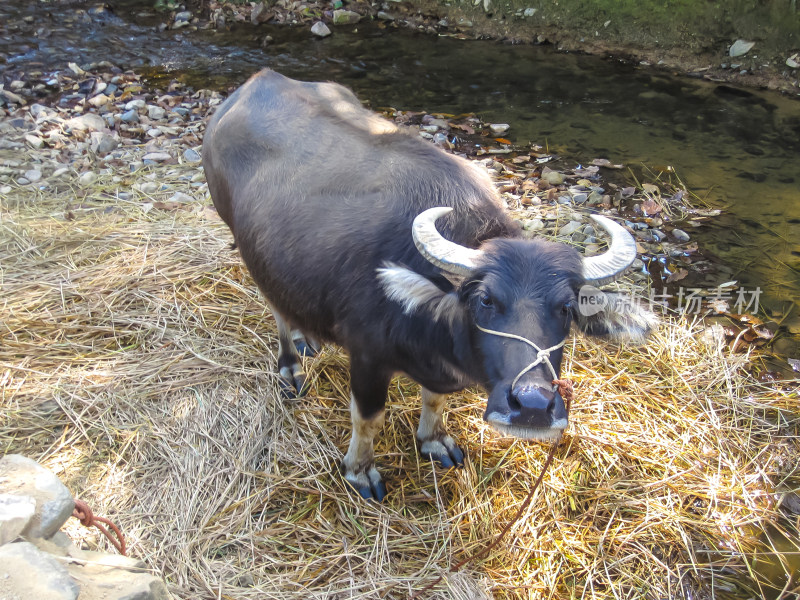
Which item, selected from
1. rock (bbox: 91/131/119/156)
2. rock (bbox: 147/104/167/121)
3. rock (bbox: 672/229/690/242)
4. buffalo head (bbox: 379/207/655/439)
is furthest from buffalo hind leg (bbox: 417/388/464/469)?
rock (bbox: 147/104/167/121)

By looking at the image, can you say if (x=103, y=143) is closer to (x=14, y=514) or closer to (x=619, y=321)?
(x=14, y=514)

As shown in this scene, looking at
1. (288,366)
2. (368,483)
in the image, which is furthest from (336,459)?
(288,366)

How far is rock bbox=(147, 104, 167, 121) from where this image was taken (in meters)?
6.48

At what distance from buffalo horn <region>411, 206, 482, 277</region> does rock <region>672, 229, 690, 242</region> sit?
354 cm

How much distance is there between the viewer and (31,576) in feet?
4.74

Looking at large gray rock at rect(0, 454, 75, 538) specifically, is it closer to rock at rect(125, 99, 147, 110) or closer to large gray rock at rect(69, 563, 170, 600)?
large gray rock at rect(69, 563, 170, 600)

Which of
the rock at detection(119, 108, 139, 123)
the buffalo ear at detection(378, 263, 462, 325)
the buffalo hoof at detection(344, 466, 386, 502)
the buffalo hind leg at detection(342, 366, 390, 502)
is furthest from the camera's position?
the rock at detection(119, 108, 139, 123)

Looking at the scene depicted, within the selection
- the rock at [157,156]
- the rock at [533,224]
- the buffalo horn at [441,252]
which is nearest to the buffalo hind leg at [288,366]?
the buffalo horn at [441,252]

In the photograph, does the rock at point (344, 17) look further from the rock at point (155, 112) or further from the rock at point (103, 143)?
the rock at point (103, 143)

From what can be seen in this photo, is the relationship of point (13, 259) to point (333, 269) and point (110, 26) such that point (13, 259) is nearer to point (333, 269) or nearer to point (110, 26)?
point (333, 269)

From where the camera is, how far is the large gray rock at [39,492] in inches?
67.2

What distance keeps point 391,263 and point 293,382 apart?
1.40 m

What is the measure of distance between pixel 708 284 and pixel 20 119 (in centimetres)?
639

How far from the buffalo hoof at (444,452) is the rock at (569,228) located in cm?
221
